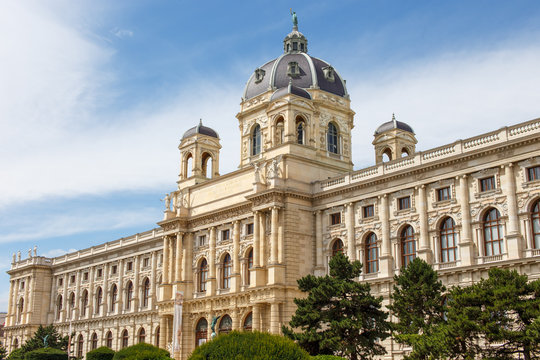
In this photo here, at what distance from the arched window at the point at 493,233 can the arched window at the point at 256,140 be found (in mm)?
27631

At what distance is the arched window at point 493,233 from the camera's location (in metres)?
43.2

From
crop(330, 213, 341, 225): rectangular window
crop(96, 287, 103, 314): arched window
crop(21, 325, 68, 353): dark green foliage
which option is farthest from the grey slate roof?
crop(21, 325, 68, 353): dark green foliage

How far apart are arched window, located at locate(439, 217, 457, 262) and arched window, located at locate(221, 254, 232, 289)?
21.3 m

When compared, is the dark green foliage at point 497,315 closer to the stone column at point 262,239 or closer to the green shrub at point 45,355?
the stone column at point 262,239

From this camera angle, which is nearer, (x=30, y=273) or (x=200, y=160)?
(x=200, y=160)

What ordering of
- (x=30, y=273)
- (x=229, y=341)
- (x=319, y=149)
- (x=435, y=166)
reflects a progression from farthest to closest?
(x=30, y=273), (x=319, y=149), (x=435, y=166), (x=229, y=341)

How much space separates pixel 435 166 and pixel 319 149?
16590mm

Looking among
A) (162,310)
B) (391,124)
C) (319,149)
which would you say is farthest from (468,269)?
(162,310)

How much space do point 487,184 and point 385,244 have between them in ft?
29.4

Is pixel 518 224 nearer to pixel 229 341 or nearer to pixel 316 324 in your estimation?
pixel 316 324

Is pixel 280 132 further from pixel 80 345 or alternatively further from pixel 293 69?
pixel 80 345

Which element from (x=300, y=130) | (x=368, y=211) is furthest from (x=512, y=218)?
(x=300, y=130)

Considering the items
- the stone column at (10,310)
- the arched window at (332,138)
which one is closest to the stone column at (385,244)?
the arched window at (332,138)

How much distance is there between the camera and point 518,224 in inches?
1661
